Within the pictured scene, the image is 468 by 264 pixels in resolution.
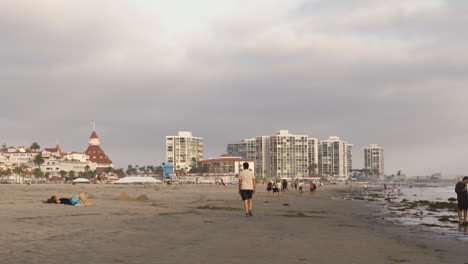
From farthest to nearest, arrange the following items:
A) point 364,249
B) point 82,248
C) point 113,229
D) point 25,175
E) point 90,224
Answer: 1. point 25,175
2. point 90,224
3. point 113,229
4. point 364,249
5. point 82,248

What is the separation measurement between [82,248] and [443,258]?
6507mm

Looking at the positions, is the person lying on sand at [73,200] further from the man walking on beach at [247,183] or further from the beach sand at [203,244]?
the man walking on beach at [247,183]

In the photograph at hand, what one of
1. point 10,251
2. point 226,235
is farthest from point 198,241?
point 10,251

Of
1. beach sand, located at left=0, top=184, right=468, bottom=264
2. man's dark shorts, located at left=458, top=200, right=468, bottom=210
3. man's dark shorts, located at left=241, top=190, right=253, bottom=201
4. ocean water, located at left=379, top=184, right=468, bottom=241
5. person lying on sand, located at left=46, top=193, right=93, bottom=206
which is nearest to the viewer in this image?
beach sand, located at left=0, top=184, right=468, bottom=264

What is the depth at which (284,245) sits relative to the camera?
28.9 ft

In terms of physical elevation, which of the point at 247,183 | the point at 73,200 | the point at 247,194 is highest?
the point at 247,183

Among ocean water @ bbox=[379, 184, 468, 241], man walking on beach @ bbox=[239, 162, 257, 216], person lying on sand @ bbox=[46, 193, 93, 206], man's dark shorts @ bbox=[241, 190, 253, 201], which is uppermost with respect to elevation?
man walking on beach @ bbox=[239, 162, 257, 216]

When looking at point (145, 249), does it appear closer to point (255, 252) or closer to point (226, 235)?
point (255, 252)

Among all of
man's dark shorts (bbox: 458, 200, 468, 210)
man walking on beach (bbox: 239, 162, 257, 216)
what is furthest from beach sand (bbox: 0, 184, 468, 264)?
man's dark shorts (bbox: 458, 200, 468, 210)

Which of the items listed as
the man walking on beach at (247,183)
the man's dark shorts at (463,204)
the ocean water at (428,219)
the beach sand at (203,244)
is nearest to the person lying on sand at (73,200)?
the beach sand at (203,244)

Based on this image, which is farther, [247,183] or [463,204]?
[463,204]

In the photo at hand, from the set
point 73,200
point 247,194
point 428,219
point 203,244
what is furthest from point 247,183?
point 428,219

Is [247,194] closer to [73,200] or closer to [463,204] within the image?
[463,204]

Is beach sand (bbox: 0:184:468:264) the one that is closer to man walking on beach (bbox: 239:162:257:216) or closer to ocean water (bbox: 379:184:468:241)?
ocean water (bbox: 379:184:468:241)
